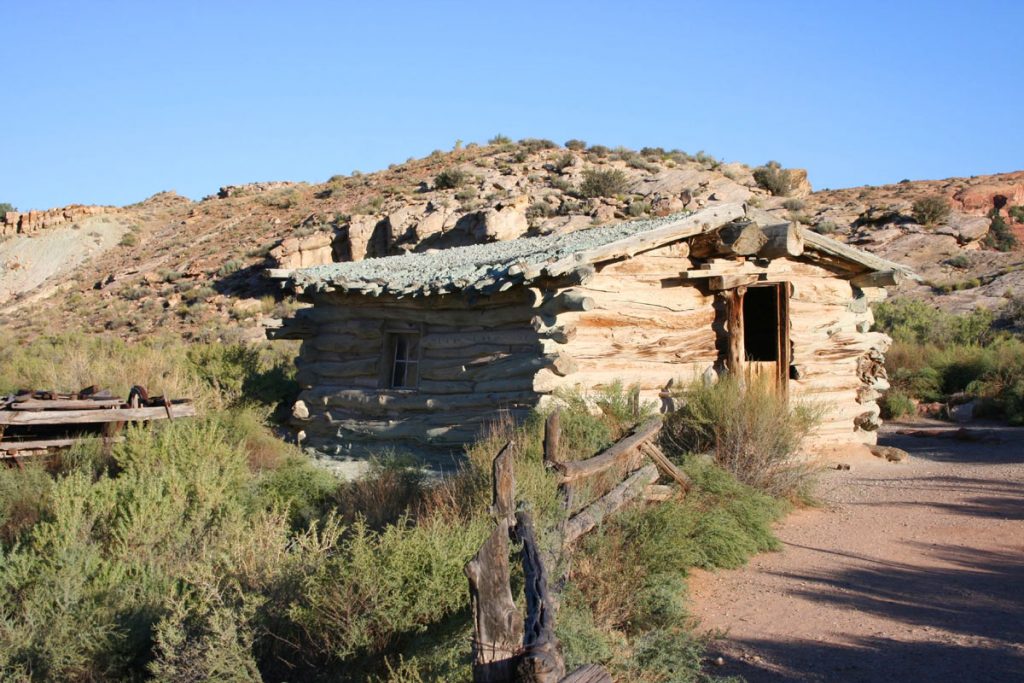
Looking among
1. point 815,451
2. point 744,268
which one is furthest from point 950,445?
point 744,268

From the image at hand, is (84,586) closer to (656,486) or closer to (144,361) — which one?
(656,486)

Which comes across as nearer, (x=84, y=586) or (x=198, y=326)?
(x=84, y=586)

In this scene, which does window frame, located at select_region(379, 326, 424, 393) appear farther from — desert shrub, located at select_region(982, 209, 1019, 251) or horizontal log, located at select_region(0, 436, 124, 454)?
desert shrub, located at select_region(982, 209, 1019, 251)

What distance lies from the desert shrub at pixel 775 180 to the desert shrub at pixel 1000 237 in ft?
26.8

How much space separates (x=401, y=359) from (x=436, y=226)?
1979 cm

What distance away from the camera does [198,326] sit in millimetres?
31625

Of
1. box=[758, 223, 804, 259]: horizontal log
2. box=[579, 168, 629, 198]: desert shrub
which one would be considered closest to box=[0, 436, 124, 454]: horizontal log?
box=[758, 223, 804, 259]: horizontal log

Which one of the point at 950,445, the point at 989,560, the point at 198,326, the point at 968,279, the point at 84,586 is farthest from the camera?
the point at 198,326

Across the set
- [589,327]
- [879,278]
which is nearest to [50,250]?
[589,327]

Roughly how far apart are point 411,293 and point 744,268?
4255 millimetres

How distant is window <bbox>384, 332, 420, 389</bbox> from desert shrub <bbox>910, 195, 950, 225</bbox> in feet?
82.6

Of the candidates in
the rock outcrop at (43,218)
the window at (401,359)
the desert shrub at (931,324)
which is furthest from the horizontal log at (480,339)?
the rock outcrop at (43,218)

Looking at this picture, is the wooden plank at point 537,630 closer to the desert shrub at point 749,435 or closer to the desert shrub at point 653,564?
the desert shrub at point 653,564

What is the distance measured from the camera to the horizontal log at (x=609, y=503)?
622 cm
